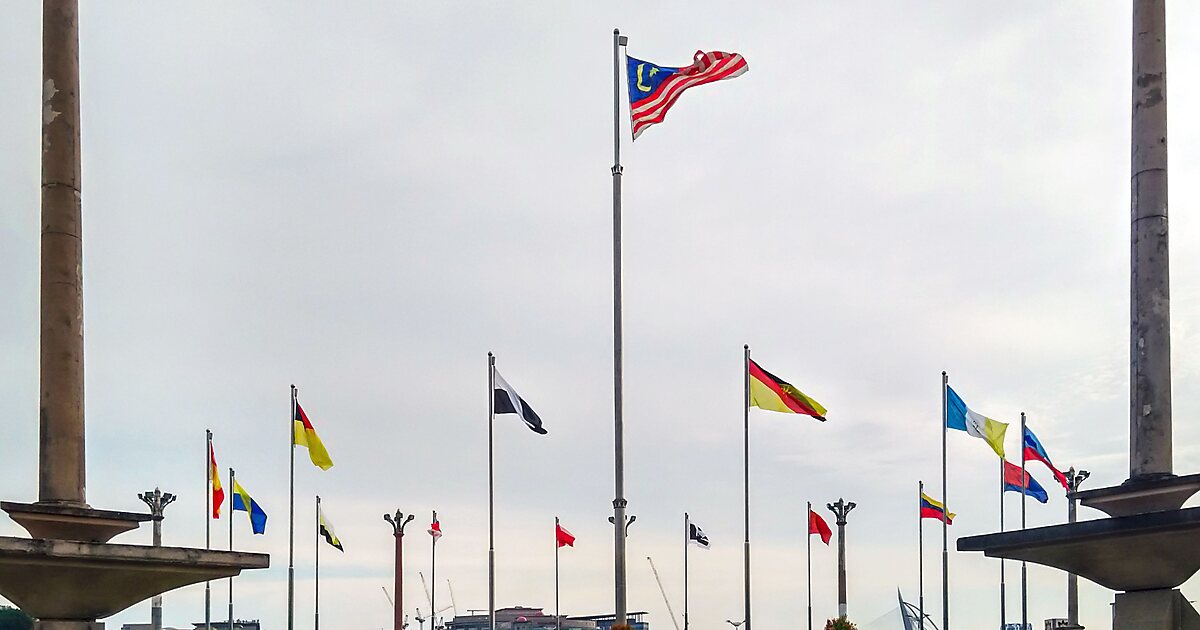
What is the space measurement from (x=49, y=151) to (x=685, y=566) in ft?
241

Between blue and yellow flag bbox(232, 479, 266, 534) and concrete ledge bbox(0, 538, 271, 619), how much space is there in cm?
3611

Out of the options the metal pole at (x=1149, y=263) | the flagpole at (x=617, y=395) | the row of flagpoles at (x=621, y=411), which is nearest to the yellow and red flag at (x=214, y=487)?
the row of flagpoles at (x=621, y=411)

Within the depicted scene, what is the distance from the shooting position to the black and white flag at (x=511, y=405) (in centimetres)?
3716

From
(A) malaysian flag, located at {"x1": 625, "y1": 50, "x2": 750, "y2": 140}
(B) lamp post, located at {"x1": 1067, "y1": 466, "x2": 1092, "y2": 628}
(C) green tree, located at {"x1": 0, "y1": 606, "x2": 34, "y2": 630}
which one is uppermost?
(A) malaysian flag, located at {"x1": 625, "y1": 50, "x2": 750, "y2": 140}

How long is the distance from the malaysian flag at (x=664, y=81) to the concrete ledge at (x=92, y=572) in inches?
504

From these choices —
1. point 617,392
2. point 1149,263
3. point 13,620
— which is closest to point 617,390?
point 617,392

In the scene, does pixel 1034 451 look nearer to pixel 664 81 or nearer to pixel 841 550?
pixel 841 550

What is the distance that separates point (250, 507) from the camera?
181 feet

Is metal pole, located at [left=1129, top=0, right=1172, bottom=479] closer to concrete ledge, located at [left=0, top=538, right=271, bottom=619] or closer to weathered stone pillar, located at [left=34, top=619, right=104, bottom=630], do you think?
concrete ledge, located at [left=0, top=538, right=271, bottom=619]

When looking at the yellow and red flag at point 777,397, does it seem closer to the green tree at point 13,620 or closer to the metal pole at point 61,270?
the metal pole at point 61,270

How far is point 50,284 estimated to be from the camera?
19.5 m

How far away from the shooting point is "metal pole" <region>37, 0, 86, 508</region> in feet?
62.4

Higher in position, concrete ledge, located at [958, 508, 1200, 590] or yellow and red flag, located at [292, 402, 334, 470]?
yellow and red flag, located at [292, 402, 334, 470]

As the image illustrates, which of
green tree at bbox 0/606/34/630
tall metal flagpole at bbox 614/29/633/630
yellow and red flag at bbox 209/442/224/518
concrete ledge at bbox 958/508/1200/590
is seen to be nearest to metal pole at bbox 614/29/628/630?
tall metal flagpole at bbox 614/29/633/630
